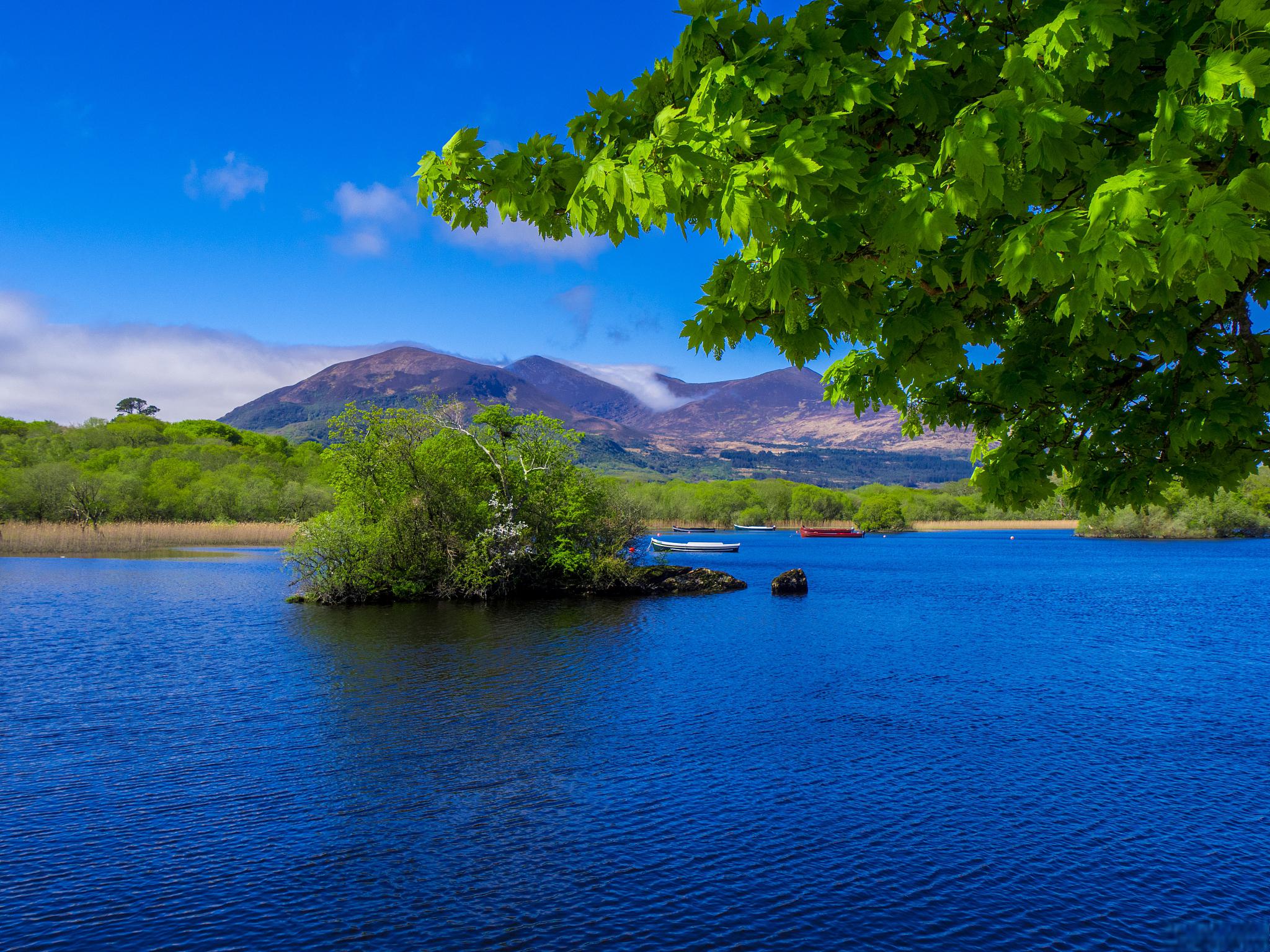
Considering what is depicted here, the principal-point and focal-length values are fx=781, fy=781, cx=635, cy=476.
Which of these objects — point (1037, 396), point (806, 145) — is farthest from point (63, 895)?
point (1037, 396)

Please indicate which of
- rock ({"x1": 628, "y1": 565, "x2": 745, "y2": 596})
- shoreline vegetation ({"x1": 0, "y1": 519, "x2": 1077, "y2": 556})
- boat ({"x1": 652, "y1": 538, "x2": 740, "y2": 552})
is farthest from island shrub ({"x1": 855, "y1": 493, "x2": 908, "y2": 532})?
rock ({"x1": 628, "y1": 565, "x2": 745, "y2": 596})

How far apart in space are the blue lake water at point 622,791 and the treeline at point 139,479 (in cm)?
7413

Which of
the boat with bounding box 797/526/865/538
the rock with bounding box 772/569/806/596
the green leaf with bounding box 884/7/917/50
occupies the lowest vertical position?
the boat with bounding box 797/526/865/538

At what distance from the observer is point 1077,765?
1622 cm

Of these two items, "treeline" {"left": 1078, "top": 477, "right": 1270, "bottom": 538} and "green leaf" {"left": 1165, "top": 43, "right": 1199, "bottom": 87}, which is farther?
"treeline" {"left": 1078, "top": 477, "right": 1270, "bottom": 538}

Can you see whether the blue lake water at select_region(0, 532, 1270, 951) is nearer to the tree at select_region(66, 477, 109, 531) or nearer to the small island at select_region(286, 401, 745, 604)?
the small island at select_region(286, 401, 745, 604)

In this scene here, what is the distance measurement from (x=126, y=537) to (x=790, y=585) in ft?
220

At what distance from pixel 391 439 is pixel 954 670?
3158 centimetres

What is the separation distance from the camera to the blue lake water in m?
9.89

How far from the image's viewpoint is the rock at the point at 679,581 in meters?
49.5

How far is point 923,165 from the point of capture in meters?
4.85

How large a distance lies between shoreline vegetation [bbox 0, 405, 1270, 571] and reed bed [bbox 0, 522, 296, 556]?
7.6 inches

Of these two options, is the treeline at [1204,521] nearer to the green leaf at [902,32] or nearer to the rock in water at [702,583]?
the rock in water at [702,583]

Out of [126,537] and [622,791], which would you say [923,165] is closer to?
[622,791]
